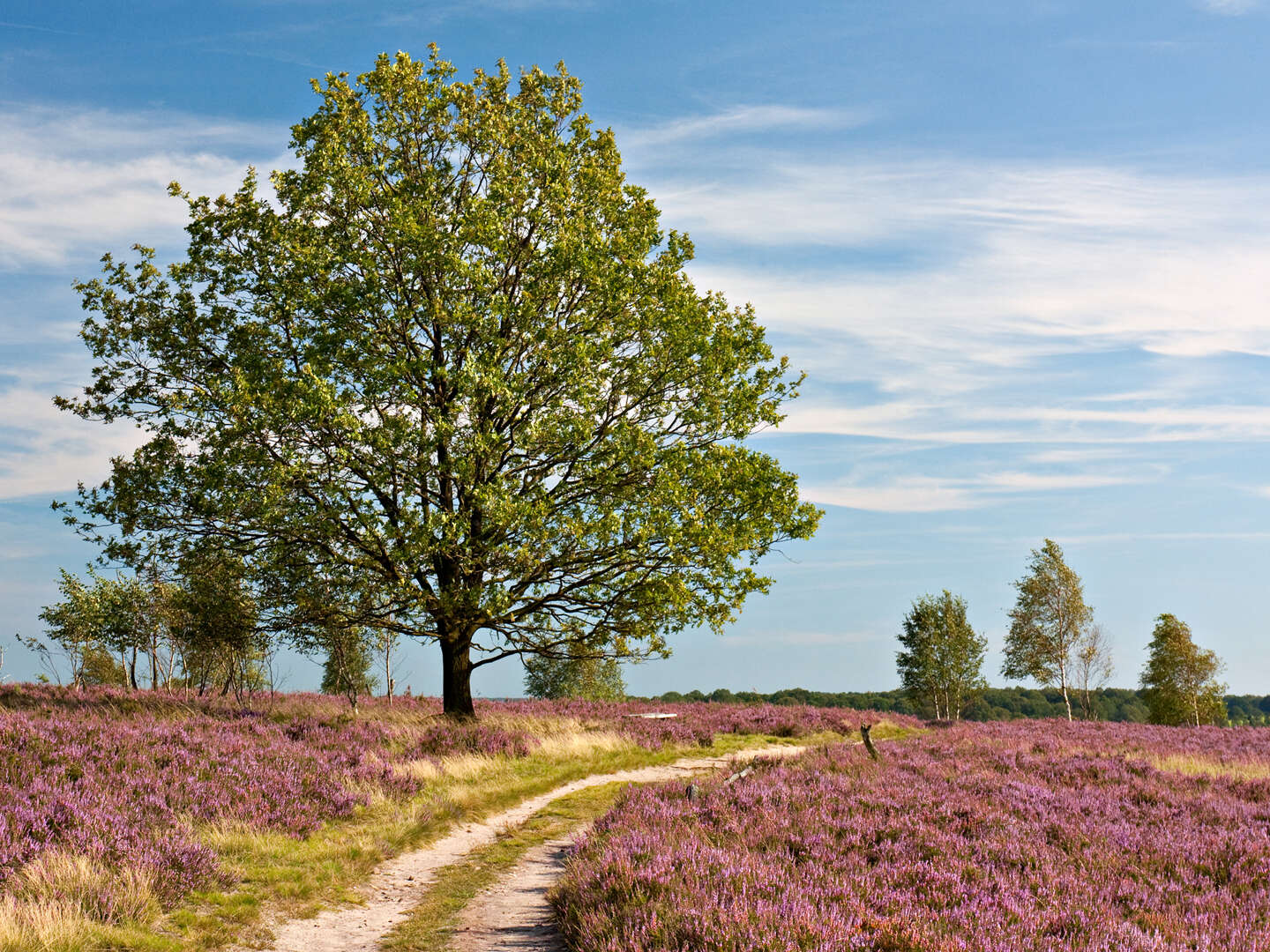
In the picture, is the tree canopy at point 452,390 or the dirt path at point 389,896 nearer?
the dirt path at point 389,896

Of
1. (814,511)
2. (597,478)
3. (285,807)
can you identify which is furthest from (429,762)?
(814,511)

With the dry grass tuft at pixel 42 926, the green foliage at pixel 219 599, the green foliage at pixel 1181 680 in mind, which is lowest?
the green foliage at pixel 1181 680

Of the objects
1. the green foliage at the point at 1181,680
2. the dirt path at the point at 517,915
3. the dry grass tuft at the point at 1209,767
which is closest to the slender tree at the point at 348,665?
the dirt path at the point at 517,915

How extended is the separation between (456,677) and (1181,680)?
195 ft

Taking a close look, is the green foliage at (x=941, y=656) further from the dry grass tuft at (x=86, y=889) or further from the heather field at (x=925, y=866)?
the dry grass tuft at (x=86, y=889)

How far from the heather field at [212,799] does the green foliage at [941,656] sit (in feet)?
131

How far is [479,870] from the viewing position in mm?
11992

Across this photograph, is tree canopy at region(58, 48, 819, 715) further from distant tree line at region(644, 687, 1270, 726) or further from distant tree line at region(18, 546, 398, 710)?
distant tree line at region(644, 687, 1270, 726)

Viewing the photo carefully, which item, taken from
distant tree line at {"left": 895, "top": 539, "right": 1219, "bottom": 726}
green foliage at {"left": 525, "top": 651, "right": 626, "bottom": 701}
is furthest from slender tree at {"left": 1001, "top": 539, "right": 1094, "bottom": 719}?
green foliage at {"left": 525, "top": 651, "right": 626, "bottom": 701}

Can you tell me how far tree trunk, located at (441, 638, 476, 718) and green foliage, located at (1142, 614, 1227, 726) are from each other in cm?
5792

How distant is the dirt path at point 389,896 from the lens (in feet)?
30.2

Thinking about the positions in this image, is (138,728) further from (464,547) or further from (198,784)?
(464,547)

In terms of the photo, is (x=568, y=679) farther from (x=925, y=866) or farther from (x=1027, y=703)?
(x=1027, y=703)

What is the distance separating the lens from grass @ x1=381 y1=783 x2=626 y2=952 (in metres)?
9.29
